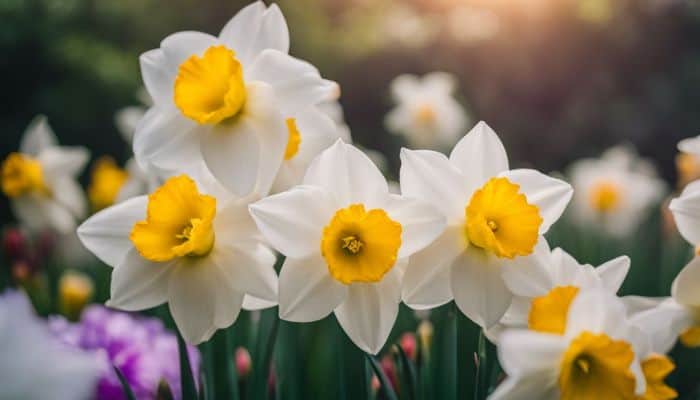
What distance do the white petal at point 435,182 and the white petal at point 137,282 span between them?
13.5 inches

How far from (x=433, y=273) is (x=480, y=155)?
0.17 metres

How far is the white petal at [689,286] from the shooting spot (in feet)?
3.22

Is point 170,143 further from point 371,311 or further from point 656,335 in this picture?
point 656,335

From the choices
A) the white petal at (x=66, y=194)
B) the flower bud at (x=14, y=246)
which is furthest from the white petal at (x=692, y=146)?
the flower bud at (x=14, y=246)

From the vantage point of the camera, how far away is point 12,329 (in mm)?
553

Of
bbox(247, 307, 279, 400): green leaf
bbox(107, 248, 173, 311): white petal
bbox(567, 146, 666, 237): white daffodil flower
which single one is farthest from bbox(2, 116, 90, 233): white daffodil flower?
bbox(567, 146, 666, 237): white daffodil flower

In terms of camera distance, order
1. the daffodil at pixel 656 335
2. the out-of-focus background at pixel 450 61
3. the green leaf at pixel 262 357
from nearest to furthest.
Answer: the daffodil at pixel 656 335 → the green leaf at pixel 262 357 → the out-of-focus background at pixel 450 61

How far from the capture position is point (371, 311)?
2.99 ft

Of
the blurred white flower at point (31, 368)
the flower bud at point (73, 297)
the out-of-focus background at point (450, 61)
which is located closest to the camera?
the blurred white flower at point (31, 368)

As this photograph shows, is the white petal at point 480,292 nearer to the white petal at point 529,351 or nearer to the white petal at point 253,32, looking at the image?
the white petal at point 529,351

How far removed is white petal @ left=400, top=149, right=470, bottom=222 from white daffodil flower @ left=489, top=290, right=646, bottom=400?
21 cm

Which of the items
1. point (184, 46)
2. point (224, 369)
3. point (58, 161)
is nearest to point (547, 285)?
point (184, 46)

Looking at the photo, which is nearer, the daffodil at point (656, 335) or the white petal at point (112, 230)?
the daffodil at point (656, 335)

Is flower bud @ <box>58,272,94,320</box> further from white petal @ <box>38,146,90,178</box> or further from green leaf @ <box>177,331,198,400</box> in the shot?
green leaf @ <box>177,331,198,400</box>
